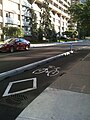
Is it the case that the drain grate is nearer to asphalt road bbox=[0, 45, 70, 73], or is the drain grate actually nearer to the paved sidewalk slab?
the paved sidewalk slab

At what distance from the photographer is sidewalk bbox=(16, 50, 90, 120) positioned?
5.67 metres

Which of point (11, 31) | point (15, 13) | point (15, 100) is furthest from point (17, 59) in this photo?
point (15, 13)

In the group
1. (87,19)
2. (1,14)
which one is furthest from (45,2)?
(87,19)

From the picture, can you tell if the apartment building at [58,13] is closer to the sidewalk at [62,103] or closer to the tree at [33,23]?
the tree at [33,23]

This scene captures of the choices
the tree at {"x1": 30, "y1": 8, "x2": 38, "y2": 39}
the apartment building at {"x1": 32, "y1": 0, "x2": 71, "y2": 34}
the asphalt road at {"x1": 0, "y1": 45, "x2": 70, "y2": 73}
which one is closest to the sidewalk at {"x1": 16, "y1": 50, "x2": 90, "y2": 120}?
the asphalt road at {"x1": 0, "y1": 45, "x2": 70, "y2": 73}

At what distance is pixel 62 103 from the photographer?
664 cm

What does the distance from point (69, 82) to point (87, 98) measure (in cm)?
218

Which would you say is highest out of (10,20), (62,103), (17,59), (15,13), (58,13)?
(58,13)

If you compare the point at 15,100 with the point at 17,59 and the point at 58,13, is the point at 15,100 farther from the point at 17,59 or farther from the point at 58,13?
the point at 58,13

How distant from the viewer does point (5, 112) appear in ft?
19.2

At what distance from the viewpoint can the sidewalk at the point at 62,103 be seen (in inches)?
223

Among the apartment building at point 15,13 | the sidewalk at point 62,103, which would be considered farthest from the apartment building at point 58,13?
the sidewalk at point 62,103

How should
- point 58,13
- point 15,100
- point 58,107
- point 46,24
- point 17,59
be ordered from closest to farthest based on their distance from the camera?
point 58,107 < point 15,100 < point 17,59 < point 46,24 < point 58,13

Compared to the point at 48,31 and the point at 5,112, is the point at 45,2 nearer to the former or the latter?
the point at 48,31
